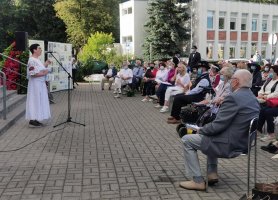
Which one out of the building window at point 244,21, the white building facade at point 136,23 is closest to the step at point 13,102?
the white building facade at point 136,23

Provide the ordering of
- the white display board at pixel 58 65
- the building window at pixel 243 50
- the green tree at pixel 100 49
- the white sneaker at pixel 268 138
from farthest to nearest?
the building window at pixel 243 50
the green tree at pixel 100 49
the white display board at pixel 58 65
the white sneaker at pixel 268 138

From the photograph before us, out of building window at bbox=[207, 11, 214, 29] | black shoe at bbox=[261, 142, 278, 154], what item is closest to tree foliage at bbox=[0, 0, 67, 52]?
building window at bbox=[207, 11, 214, 29]

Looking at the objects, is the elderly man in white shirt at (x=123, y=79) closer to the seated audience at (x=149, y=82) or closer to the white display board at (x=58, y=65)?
the seated audience at (x=149, y=82)

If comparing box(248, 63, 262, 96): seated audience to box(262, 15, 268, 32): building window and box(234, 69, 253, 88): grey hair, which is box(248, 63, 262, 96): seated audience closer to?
box(234, 69, 253, 88): grey hair

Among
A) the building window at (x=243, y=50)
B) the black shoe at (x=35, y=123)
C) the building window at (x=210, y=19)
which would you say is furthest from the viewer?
the building window at (x=243, y=50)

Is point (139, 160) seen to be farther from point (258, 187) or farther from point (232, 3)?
point (232, 3)

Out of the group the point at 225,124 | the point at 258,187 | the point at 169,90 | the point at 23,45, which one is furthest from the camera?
the point at 23,45

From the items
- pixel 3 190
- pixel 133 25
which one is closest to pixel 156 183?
pixel 3 190

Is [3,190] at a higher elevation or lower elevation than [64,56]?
lower

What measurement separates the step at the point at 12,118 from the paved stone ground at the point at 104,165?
14 cm

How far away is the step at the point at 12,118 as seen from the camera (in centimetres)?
944

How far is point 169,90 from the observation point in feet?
41.7

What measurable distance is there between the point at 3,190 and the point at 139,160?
7.71 ft

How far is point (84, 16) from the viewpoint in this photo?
54.7m
